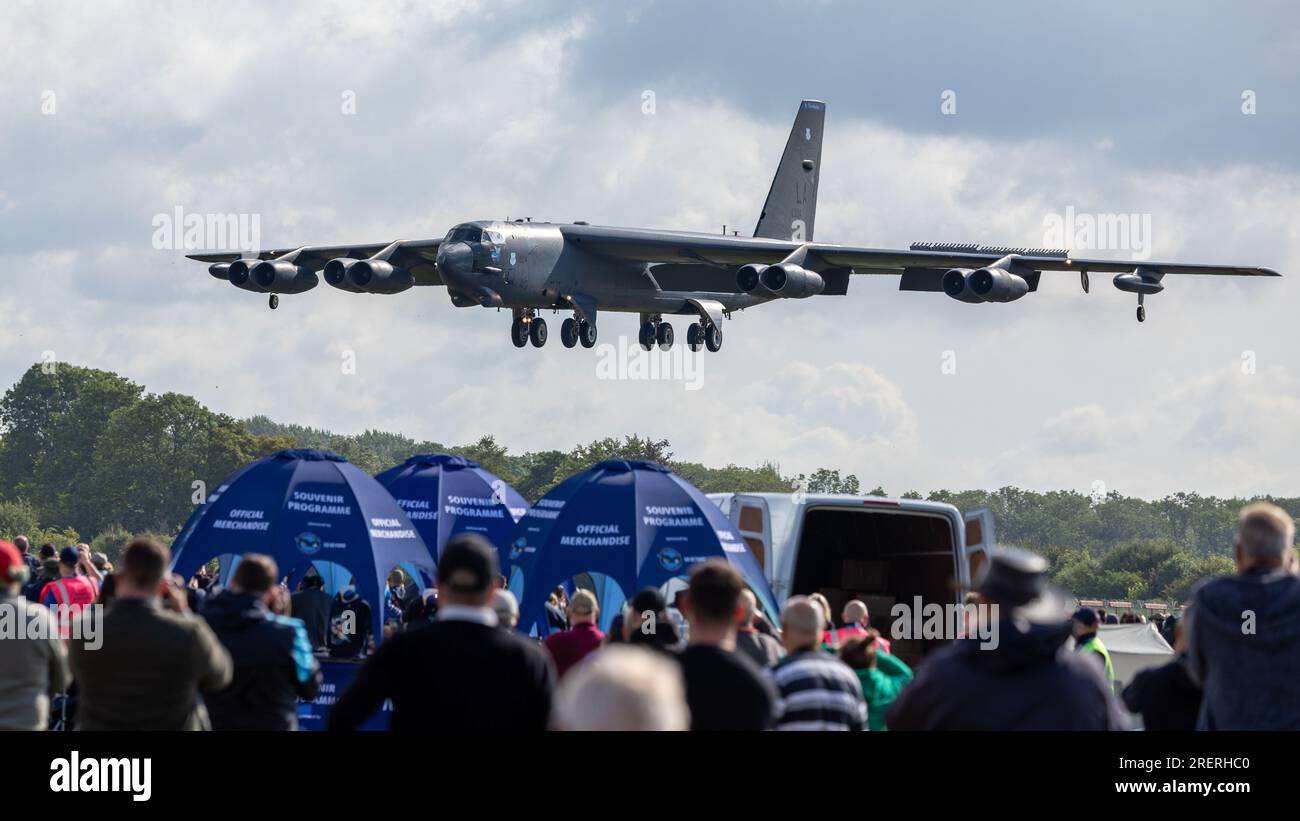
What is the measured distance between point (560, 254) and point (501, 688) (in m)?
32.8

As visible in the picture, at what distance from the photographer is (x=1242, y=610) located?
22.8 ft

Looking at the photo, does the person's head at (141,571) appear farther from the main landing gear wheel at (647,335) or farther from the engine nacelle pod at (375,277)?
the main landing gear wheel at (647,335)

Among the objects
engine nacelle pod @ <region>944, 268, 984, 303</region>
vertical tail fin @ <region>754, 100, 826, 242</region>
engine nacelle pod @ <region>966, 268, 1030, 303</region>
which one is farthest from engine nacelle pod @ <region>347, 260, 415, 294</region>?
vertical tail fin @ <region>754, 100, 826, 242</region>

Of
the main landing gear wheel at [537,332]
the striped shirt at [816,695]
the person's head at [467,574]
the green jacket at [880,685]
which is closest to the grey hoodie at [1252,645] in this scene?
the striped shirt at [816,695]

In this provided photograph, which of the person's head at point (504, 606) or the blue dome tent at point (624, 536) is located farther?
the blue dome tent at point (624, 536)

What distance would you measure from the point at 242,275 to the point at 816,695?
3207cm

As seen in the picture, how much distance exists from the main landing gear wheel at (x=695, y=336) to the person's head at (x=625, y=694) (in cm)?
4000

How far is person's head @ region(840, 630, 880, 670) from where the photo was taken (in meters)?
8.38

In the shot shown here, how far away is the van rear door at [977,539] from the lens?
565 inches

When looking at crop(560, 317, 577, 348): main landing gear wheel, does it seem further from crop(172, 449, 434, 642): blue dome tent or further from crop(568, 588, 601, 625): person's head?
crop(568, 588, 601, 625): person's head

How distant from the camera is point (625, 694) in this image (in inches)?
160

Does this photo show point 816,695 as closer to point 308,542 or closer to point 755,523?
point 755,523

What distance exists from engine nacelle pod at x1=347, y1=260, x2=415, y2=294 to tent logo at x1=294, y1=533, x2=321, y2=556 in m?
21.7
